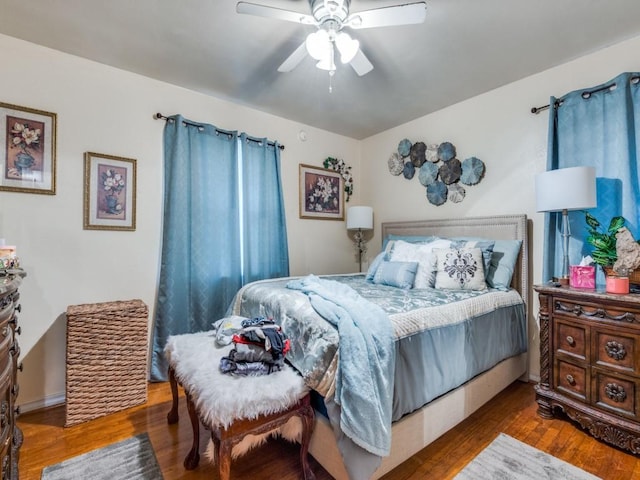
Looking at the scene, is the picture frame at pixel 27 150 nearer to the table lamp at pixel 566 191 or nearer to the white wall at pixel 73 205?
the white wall at pixel 73 205

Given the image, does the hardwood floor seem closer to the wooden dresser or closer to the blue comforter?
the blue comforter

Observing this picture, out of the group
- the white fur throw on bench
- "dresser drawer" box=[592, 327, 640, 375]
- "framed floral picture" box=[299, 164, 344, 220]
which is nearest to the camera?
the white fur throw on bench

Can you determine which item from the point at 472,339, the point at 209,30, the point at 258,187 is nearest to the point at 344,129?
the point at 258,187

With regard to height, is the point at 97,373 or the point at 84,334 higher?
the point at 84,334

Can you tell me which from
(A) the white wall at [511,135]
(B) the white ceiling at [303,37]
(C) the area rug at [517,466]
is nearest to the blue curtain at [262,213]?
(B) the white ceiling at [303,37]

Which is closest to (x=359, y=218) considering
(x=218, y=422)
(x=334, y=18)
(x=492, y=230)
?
(x=492, y=230)

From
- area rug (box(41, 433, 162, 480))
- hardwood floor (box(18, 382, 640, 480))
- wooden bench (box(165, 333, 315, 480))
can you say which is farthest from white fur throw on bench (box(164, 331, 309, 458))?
area rug (box(41, 433, 162, 480))

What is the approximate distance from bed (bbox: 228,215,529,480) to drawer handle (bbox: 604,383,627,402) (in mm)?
571

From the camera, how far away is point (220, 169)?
116 inches

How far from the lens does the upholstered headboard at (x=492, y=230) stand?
2.56 m

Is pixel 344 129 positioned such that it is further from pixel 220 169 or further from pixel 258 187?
pixel 220 169

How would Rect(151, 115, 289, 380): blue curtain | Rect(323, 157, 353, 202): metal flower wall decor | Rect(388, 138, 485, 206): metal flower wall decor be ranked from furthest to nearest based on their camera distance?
Rect(323, 157, 353, 202): metal flower wall decor
Rect(388, 138, 485, 206): metal flower wall decor
Rect(151, 115, 289, 380): blue curtain

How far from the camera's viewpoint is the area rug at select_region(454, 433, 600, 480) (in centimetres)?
152

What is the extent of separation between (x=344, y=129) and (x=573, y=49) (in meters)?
2.24
